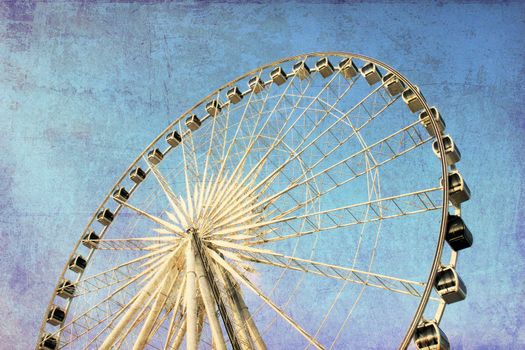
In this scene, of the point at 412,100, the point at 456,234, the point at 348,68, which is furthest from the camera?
the point at 348,68

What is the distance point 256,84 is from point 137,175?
22.0 ft

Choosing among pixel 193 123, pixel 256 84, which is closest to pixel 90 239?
pixel 193 123

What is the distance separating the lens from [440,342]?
15430mm

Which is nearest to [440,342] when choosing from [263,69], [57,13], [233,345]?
[233,345]

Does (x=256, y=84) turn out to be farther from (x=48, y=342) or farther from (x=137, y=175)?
(x=48, y=342)

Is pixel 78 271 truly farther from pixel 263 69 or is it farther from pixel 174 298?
pixel 263 69

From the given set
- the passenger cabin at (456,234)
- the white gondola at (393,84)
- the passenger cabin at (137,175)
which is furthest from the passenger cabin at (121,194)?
the passenger cabin at (456,234)

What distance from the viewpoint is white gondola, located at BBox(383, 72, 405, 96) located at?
74.5ft

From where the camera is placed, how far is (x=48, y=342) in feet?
76.6

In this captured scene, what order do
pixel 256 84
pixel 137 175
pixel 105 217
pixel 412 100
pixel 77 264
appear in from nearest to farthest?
pixel 412 100 → pixel 77 264 → pixel 256 84 → pixel 105 217 → pixel 137 175

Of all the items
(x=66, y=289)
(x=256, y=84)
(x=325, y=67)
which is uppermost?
(x=256, y=84)

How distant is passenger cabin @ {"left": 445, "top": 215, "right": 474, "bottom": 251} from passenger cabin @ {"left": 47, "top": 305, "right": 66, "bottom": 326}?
1532cm

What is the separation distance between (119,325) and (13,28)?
19.9 m

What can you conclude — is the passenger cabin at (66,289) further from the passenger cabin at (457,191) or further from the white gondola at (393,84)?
the passenger cabin at (457,191)
